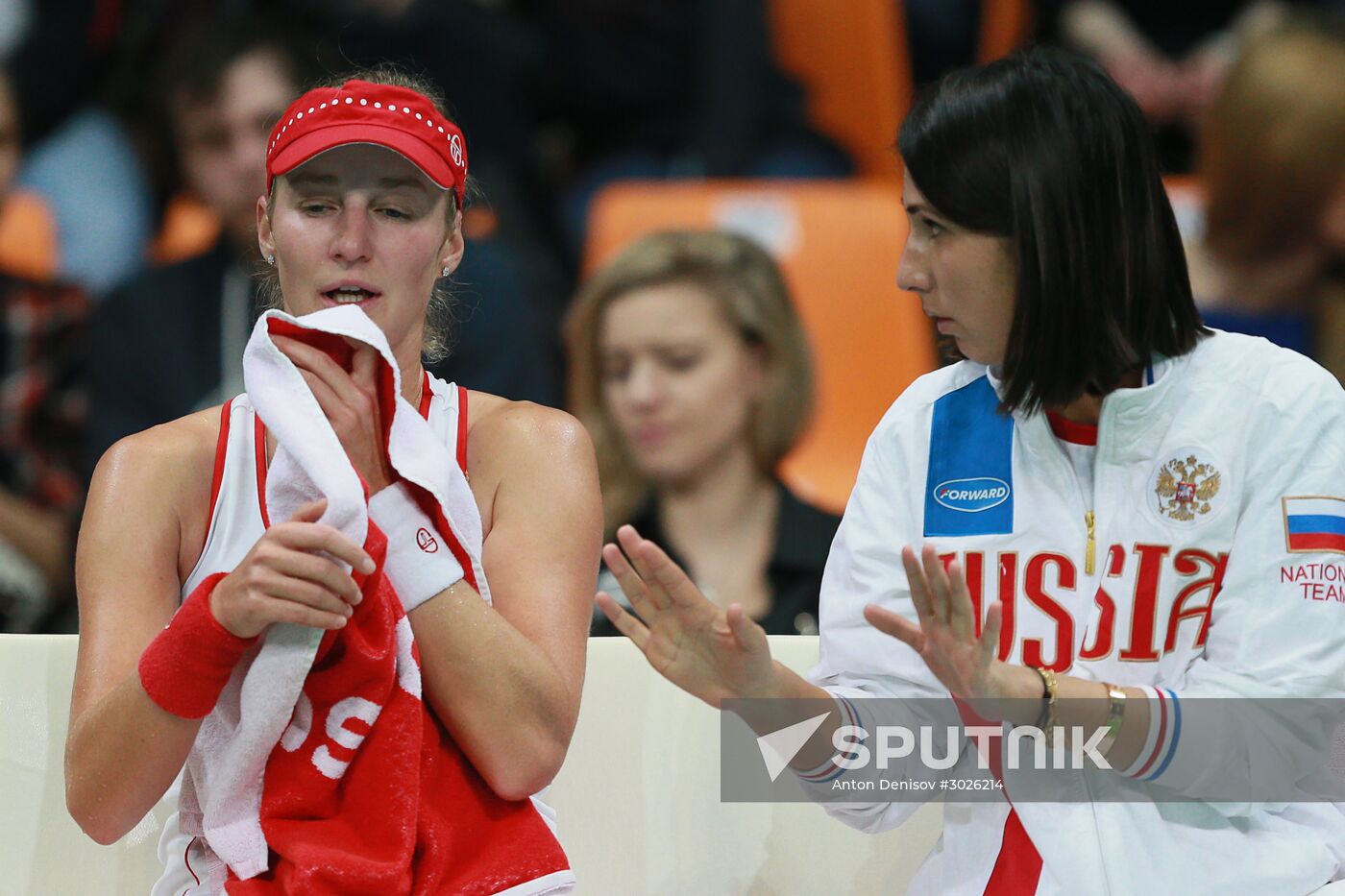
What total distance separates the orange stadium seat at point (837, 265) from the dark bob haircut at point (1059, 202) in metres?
2.18

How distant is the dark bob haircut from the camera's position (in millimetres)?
2004

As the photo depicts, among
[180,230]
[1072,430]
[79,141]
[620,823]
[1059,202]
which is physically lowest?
[620,823]

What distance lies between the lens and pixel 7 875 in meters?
2.32

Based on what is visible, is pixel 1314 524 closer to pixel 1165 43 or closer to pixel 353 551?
pixel 353 551

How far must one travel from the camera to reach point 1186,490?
2008mm

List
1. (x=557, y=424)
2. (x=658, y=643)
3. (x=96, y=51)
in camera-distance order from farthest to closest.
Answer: (x=96, y=51) < (x=557, y=424) < (x=658, y=643)

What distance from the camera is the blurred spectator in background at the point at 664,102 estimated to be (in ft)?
15.3

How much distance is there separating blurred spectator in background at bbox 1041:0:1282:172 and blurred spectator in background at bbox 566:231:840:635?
1686 mm

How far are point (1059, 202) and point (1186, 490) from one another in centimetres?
36

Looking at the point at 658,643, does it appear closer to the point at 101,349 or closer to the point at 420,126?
the point at 420,126

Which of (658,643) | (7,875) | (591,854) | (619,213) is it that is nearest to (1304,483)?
(658,643)

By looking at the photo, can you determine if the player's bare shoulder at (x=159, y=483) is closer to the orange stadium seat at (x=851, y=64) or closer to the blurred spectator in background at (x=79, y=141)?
the blurred spectator in background at (x=79, y=141)

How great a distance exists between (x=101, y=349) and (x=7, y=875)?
1.69m

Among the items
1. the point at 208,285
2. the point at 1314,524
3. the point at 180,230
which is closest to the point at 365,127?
the point at 1314,524
